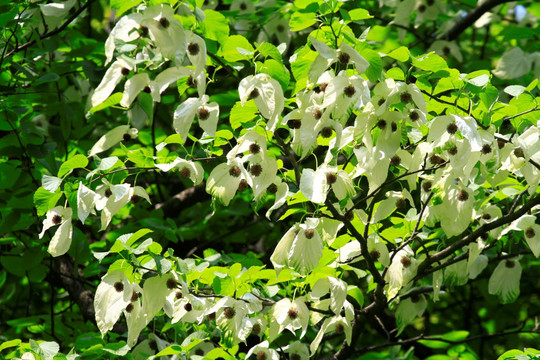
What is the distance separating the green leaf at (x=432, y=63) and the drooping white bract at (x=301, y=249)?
1.55 ft

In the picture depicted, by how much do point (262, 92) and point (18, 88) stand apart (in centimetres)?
149

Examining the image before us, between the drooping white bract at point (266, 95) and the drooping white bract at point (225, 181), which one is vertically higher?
the drooping white bract at point (266, 95)

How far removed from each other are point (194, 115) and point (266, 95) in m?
0.24

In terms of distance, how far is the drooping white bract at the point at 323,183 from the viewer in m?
1.65

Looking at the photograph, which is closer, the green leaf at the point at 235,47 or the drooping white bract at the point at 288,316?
the green leaf at the point at 235,47

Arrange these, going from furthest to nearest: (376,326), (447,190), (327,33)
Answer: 1. (376,326)
2. (447,190)
3. (327,33)

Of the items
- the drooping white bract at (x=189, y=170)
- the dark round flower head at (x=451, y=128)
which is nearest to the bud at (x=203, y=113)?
the drooping white bract at (x=189, y=170)

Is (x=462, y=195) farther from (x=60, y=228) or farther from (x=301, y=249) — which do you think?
(x=60, y=228)

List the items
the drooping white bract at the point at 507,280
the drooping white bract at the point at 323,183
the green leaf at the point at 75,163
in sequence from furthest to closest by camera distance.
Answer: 1. the drooping white bract at the point at 507,280
2. the green leaf at the point at 75,163
3. the drooping white bract at the point at 323,183

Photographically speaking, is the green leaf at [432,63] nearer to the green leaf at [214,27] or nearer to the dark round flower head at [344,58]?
the dark round flower head at [344,58]

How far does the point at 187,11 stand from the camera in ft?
5.85

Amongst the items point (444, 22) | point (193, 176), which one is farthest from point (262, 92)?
point (444, 22)

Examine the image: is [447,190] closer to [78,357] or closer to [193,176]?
[193,176]

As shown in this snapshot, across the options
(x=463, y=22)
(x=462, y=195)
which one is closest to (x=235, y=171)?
(x=462, y=195)
